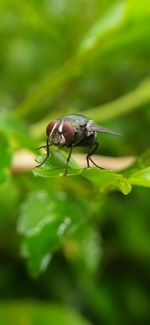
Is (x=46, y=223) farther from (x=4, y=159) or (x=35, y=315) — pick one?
(x=35, y=315)

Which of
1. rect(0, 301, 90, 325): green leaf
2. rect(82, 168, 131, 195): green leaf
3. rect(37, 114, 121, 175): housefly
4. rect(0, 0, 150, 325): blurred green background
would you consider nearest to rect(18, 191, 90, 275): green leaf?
rect(0, 0, 150, 325): blurred green background

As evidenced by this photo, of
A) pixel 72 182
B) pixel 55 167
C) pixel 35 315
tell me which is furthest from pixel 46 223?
pixel 35 315

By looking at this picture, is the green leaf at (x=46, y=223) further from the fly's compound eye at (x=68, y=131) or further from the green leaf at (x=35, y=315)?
the green leaf at (x=35, y=315)

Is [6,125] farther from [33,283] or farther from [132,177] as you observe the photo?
[33,283]

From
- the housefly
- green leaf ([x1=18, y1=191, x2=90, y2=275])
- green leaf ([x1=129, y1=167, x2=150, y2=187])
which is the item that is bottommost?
green leaf ([x1=18, y1=191, x2=90, y2=275])

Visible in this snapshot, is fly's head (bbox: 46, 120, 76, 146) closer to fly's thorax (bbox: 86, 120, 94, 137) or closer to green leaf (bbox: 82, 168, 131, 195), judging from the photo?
fly's thorax (bbox: 86, 120, 94, 137)
